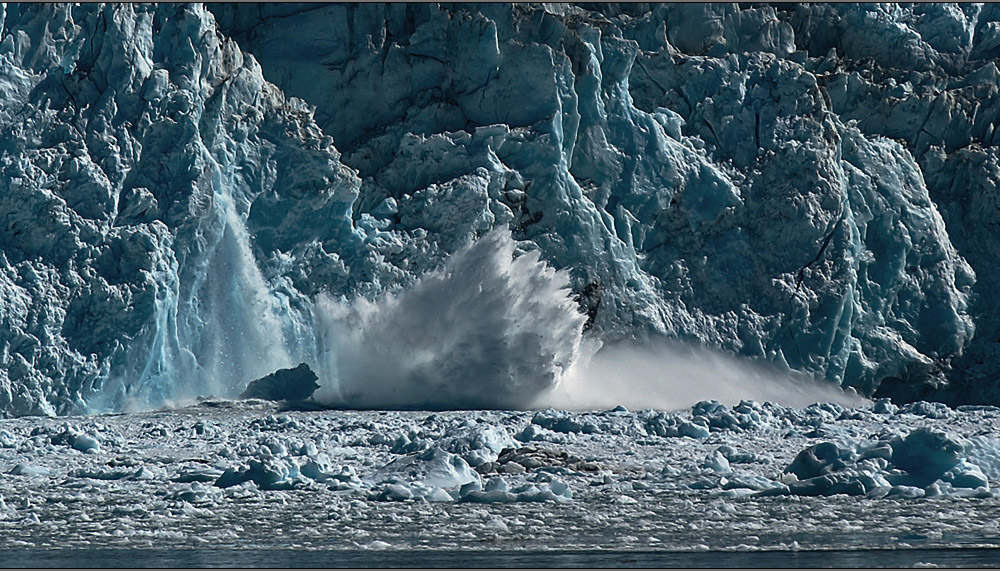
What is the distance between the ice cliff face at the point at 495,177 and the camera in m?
20.8

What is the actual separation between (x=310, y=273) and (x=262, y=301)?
0.89 m

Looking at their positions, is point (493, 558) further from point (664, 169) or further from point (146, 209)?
point (664, 169)

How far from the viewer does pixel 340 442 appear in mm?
14641

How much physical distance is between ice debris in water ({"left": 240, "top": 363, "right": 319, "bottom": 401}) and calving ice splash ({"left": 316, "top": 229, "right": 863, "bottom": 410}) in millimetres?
298

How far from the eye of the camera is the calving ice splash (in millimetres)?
21672

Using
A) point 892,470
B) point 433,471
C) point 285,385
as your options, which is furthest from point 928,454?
point 285,385

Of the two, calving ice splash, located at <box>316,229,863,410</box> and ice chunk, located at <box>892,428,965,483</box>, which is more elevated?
calving ice splash, located at <box>316,229,863,410</box>

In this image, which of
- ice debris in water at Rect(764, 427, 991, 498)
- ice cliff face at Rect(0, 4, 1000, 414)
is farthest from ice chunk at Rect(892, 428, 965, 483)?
ice cliff face at Rect(0, 4, 1000, 414)

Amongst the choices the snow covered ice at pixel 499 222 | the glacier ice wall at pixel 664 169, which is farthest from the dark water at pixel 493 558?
the glacier ice wall at pixel 664 169

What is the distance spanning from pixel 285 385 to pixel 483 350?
121 inches

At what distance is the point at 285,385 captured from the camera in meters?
21.8

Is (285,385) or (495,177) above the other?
(495,177)

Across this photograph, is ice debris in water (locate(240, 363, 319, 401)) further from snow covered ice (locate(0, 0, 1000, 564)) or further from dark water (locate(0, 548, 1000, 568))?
dark water (locate(0, 548, 1000, 568))

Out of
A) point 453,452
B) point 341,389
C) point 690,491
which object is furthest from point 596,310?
point 690,491
